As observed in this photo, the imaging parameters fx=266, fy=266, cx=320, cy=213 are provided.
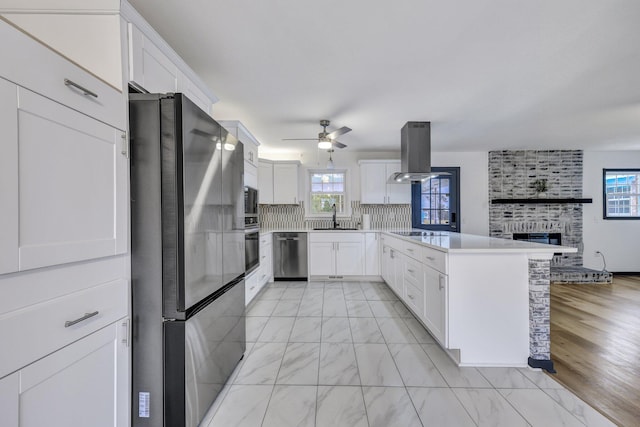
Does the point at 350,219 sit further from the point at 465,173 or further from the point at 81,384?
the point at 81,384

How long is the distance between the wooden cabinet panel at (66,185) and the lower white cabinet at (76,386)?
1.12 ft

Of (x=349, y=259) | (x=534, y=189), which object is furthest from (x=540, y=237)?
(x=349, y=259)

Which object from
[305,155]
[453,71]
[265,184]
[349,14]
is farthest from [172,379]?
[305,155]

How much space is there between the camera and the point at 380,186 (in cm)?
521

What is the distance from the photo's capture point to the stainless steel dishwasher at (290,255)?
489 cm

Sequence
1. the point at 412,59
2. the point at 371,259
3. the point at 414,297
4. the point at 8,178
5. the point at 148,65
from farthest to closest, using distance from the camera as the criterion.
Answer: the point at 371,259
the point at 414,297
the point at 412,59
the point at 148,65
the point at 8,178

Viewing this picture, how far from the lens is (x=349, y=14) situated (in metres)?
1.69

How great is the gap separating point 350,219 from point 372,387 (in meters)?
3.80

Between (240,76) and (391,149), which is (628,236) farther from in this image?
(240,76)

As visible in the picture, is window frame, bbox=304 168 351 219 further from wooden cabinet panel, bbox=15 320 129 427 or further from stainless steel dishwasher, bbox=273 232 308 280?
wooden cabinet panel, bbox=15 320 129 427

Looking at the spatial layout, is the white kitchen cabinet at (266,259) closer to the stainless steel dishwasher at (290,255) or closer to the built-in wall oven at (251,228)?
the stainless steel dishwasher at (290,255)

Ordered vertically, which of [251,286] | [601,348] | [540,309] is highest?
[540,309]

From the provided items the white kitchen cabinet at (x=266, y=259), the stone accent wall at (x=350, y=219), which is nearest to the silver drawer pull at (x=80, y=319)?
the white kitchen cabinet at (x=266, y=259)

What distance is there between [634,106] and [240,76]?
4628mm
